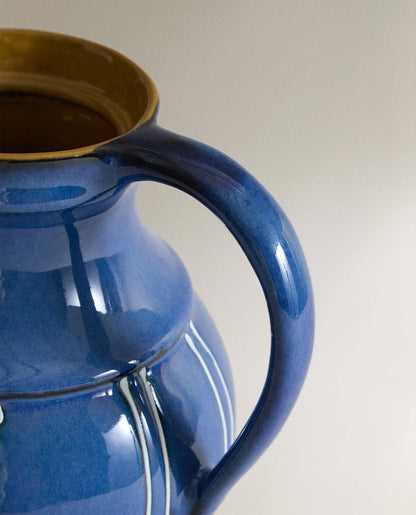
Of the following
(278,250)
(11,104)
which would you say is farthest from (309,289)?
(11,104)

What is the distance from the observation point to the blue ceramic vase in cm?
54

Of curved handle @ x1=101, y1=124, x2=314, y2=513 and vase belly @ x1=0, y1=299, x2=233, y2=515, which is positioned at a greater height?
curved handle @ x1=101, y1=124, x2=314, y2=513

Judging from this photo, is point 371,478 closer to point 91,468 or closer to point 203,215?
point 203,215

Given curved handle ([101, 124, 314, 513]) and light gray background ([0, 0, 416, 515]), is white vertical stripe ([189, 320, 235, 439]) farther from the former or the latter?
light gray background ([0, 0, 416, 515])

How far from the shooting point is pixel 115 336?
596 millimetres

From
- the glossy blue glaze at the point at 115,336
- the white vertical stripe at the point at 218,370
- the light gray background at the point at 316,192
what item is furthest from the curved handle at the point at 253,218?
the light gray background at the point at 316,192

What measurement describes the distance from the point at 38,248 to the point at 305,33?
0.56m

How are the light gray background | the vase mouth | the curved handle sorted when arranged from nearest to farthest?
the curved handle → the vase mouth → the light gray background

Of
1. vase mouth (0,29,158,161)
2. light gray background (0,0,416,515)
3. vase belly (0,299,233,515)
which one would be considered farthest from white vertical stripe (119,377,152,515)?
light gray background (0,0,416,515)

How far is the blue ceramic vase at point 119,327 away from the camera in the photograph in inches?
21.3

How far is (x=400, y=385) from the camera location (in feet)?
3.90

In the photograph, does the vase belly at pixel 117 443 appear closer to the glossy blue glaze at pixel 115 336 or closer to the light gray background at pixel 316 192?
the glossy blue glaze at pixel 115 336

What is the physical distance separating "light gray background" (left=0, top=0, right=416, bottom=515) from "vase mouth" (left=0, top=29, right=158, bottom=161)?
12.3 inches

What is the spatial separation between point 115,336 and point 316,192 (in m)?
0.59
